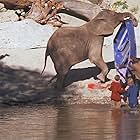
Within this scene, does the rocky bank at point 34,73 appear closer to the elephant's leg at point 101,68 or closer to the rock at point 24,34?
the rock at point 24,34

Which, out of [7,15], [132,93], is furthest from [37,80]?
A: [7,15]

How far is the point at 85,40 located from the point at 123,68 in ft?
7.14

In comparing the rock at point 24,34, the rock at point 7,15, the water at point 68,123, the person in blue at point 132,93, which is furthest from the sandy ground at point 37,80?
the rock at point 7,15

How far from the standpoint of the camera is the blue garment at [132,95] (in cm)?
1579

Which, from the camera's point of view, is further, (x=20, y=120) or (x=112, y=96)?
(x=112, y=96)

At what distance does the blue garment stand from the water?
0.40 metres

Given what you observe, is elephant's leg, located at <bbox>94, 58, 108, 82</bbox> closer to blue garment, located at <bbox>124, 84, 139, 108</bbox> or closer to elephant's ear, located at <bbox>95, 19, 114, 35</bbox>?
elephant's ear, located at <bbox>95, 19, 114, 35</bbox>

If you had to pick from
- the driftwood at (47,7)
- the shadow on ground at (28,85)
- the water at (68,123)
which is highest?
the driftwood at (47,7)

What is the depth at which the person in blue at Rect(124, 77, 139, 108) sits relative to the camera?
51.9ft

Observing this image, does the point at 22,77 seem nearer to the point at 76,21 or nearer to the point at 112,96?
the point at 112,96

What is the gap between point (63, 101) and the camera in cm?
1723

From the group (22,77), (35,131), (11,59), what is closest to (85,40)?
(22,77)

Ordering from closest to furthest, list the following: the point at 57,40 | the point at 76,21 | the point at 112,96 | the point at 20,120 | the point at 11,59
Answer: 1. the point at 20,120
2. the point at 112,96
3. the point at 57,40
4. the point at 11,59
5. the point at 76,21

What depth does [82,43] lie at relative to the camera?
61.9ft
